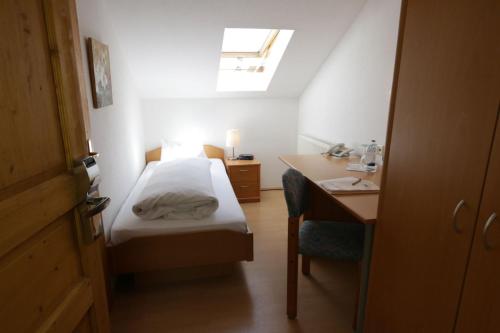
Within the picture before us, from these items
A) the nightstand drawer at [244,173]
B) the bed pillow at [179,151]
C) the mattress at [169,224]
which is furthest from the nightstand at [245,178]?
the mattress at [169,224]

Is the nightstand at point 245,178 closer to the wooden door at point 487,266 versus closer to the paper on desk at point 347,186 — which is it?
the paper on desk at point 347,186

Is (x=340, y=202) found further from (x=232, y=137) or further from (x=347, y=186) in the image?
(x=232, y=137)

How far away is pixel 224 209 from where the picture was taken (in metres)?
2.29

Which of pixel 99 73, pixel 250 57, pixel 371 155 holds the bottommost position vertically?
pixel 371 155

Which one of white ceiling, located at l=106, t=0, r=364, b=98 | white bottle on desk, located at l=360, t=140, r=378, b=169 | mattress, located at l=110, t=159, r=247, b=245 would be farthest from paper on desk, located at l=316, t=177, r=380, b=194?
white ceiling, located at l=106, t=0, r=364, b=98

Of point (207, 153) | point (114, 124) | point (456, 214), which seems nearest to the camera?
point (456, 214)

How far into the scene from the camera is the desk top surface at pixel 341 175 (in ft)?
4.62

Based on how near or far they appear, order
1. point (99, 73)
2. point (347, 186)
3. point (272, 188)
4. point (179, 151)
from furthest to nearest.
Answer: point (272, 188), point (179, 151), point (99, 73), point (347, 186)

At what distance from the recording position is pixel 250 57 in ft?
12.2

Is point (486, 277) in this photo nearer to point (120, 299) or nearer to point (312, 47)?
point (120, 299)

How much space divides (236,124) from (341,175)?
2248 millimetres

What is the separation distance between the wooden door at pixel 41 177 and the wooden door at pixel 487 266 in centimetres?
110

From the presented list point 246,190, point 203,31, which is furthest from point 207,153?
point 203,31

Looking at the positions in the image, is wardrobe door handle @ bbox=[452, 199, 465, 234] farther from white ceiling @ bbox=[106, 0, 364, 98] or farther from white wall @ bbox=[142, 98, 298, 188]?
white wall @ bbox=[142, 98, 298, 188]
